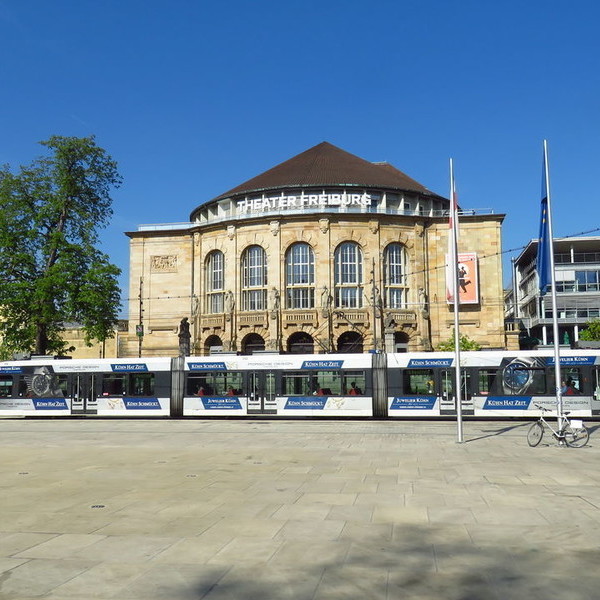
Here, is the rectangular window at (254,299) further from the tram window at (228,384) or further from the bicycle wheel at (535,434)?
the bicycle wheel at (535,434)

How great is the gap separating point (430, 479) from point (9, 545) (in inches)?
316

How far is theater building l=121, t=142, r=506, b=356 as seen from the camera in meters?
61.5

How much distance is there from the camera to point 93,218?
45.1 meters

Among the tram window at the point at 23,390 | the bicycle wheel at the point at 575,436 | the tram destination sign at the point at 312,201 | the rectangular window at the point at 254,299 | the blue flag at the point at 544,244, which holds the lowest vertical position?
the bicycle wheel at the point at 575,436

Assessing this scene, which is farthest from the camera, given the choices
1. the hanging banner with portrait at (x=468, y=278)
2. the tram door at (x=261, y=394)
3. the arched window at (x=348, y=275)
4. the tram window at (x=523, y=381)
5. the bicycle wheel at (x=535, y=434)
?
the hanging banner with portrait at (x=468, y=278)

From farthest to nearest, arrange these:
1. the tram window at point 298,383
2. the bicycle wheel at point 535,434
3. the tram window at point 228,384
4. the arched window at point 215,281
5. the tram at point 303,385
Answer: the arched window at point 215,281
the tram window at point 228,384
the tram window at point 298,383
the tram at point 303,385
the bicycle wheel at point 535,434

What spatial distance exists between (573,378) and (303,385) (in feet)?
38.5

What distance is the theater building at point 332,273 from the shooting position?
61469 millimetres

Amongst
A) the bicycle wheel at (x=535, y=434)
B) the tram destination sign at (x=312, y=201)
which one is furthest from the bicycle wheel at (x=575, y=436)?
the tram destination sign at (x=312, y=201)

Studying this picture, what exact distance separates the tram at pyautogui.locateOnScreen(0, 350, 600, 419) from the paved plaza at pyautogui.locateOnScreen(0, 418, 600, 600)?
32.7ft

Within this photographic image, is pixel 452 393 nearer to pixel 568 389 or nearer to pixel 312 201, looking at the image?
pixel 568 389

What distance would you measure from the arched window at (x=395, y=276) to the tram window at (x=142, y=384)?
3352 cm

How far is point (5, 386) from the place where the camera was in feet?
112

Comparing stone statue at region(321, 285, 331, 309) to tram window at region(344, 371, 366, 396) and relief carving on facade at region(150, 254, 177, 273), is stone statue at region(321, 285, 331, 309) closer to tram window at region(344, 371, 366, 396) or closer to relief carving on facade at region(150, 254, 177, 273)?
relief carving on facade at region(150, 254, 177, 273)
